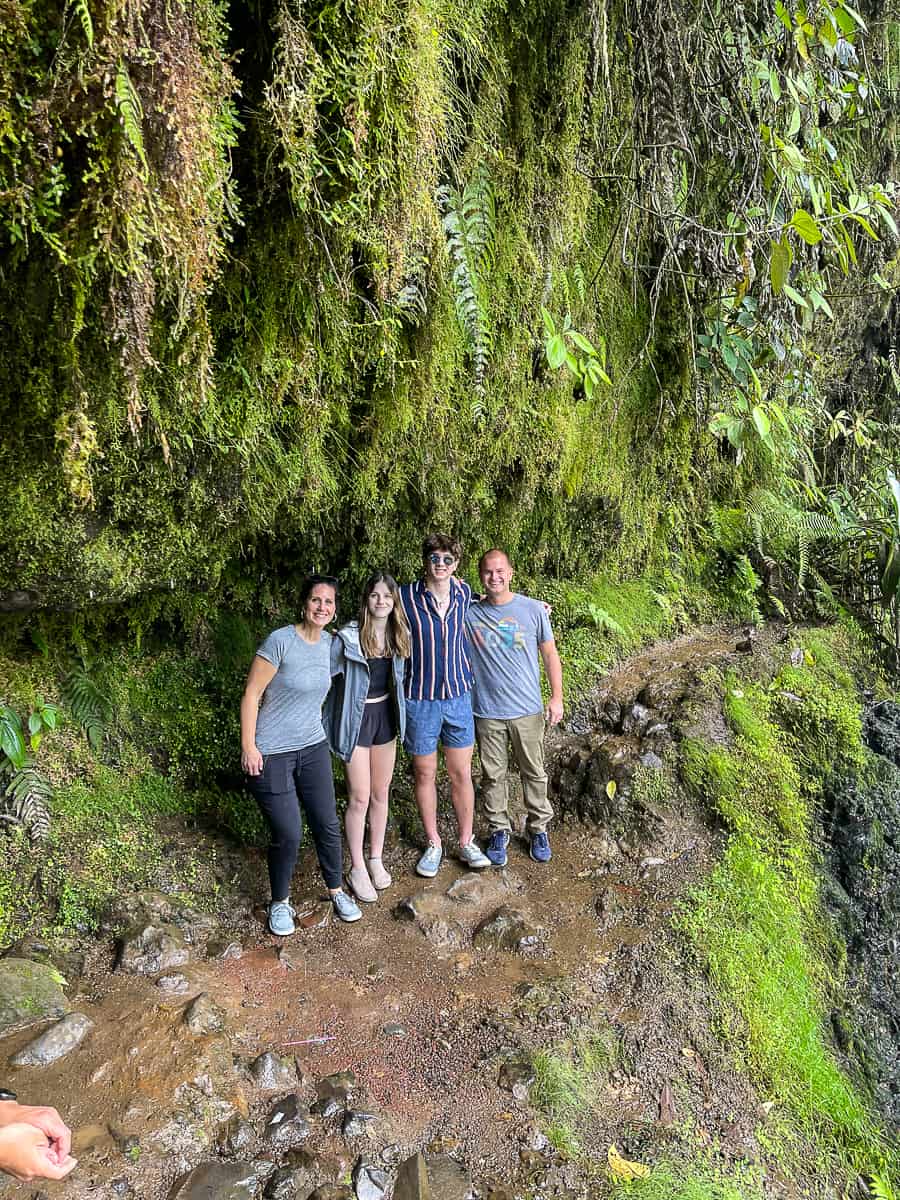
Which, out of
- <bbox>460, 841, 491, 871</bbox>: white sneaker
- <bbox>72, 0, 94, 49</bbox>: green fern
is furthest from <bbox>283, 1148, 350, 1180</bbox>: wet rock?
<bbox>72, 0, 94, 49</bbox>: green fern

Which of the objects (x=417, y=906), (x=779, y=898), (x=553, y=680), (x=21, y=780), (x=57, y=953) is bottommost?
(x=779, y=898)

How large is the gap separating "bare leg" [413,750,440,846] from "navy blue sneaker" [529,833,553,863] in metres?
0.70

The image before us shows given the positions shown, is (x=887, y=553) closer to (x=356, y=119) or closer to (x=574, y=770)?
(x=574, y=770)

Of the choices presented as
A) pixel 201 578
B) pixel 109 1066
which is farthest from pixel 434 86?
pixel 109 1066

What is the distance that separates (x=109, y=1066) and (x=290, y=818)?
132 cm

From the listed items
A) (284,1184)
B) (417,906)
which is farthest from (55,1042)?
(417,906)

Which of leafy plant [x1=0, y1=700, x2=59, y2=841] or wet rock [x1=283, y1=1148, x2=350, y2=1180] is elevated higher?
leafy plant [x1=0, y1=700, x2=59, y2=841]

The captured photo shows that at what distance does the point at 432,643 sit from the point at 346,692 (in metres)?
0.61

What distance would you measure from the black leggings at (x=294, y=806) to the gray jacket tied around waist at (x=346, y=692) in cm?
19

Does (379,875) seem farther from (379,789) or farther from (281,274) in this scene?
(281,274)

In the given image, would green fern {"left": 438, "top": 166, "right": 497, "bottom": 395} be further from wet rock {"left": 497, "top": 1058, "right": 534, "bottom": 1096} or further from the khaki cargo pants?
wet rock {"left": 497, "top": 1058, "right": 534, "bottom": 1096}

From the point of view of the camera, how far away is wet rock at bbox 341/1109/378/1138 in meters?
3.03

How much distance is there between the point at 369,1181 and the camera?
2.87 m

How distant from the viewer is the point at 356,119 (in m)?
2.58
